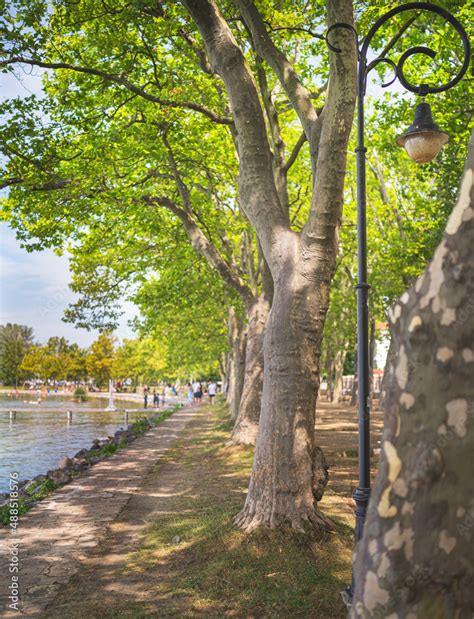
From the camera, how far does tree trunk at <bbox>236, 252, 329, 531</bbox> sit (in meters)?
6.43

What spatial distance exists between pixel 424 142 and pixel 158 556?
16.7 feet

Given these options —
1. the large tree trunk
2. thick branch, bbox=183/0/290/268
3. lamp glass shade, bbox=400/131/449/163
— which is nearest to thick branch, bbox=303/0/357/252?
thick branch, bbox=183/0/290/268

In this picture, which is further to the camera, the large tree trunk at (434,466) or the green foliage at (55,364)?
the green foliage at (55,364)

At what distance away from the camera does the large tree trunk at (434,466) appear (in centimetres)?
245

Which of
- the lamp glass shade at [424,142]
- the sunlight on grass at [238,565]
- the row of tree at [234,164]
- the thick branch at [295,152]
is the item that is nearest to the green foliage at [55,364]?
the row of tree at [234,164]

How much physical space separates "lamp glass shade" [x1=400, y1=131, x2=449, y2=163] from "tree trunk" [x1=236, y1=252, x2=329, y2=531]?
1807mm

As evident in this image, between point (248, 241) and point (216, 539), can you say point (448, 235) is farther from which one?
point (248, 241)

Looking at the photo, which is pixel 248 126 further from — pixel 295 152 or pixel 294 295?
pixel 295 152

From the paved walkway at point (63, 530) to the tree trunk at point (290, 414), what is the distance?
1.92 m

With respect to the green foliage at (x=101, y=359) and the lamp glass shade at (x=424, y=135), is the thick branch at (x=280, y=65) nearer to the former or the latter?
the lamp glass shade at (x=424, y=135)

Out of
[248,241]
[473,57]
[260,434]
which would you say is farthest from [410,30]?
[260,434]

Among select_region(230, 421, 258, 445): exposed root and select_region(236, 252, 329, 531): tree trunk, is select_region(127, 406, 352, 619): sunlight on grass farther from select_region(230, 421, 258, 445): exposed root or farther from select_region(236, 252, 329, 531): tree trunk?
select_region(230, 421, 258, 445): exposed root

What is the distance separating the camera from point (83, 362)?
A: 90.4m

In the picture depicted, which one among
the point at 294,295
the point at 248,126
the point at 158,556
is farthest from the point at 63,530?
the point at 248,126
